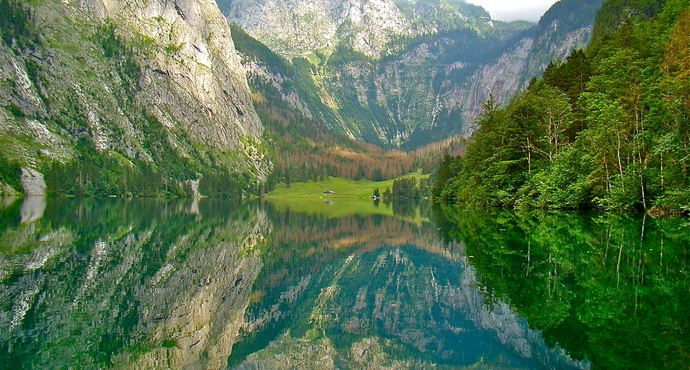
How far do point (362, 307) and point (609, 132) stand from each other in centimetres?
3637

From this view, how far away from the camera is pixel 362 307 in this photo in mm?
15867

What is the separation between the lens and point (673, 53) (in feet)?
128

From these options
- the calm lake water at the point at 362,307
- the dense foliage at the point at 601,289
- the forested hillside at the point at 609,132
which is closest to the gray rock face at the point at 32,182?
the forested hillside at the point at 609,132

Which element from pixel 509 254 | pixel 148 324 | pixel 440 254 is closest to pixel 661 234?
pixel 509 254

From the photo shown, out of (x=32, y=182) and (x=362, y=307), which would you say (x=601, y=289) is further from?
(x=32, y=182)

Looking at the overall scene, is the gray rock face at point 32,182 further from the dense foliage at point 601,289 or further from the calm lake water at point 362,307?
the dense foliage at point 601,289

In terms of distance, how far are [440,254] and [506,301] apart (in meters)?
11.6

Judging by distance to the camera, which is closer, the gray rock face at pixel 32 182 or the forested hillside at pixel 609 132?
the forested hillside at pixel 609 132

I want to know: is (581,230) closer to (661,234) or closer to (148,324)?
(661,234)

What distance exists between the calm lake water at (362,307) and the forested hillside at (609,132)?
15206mm

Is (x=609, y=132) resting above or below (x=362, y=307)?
above

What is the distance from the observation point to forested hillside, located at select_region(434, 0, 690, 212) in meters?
37.8

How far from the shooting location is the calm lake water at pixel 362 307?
10.6 meters

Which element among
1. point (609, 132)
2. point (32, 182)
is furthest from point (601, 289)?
point (32, 182)
